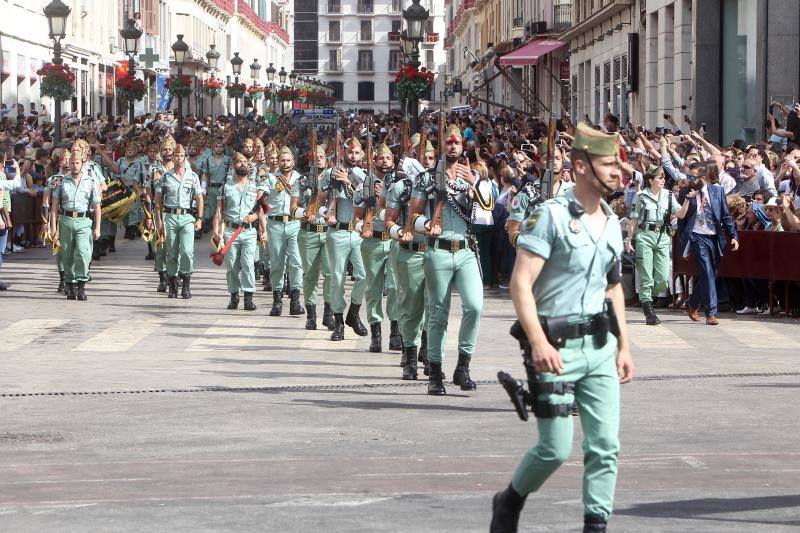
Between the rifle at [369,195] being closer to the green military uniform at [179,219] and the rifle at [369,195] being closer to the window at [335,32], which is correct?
the green military uniform at [179,219]

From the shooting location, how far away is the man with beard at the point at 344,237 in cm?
1622

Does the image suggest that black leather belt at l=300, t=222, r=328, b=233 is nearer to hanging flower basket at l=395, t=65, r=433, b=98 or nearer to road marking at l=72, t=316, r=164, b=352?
road marking at l=72, t=316, r=164, b=352

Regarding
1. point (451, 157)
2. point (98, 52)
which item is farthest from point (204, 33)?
point (451, 157)

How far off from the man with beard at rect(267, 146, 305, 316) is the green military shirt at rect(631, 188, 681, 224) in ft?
12.4

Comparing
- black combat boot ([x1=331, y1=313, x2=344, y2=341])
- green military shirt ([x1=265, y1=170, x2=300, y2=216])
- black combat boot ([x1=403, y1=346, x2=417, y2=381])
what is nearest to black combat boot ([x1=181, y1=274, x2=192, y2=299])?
green military shirt ([x1=265, y1=170, x2=300, y2=216])

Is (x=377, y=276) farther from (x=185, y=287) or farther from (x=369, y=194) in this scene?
(x=185, y=287)

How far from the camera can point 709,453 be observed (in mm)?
9523

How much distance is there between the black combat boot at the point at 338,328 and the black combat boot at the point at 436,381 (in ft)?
13.4

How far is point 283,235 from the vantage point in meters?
18.9

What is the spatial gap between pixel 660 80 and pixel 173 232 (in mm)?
18175

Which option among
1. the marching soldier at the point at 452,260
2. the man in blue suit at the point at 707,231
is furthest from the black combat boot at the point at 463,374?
the man in blue suit at the point at 707,231

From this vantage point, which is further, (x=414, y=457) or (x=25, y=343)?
(x=25, y=343)

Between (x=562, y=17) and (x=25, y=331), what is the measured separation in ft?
137

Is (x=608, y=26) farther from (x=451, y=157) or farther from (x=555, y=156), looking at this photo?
(x=451, y=157)
